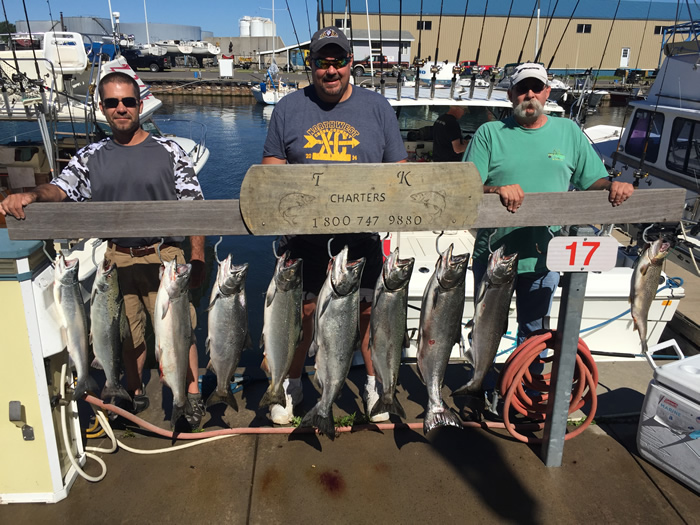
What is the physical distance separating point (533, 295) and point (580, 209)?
859 millimetres

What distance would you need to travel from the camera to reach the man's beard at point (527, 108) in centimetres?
300

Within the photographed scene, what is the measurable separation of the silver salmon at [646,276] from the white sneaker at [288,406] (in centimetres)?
233

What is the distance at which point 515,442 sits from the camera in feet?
10.7

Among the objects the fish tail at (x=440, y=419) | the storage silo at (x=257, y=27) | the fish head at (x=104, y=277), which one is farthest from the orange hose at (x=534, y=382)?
the storage silo at (x=257, y=27)

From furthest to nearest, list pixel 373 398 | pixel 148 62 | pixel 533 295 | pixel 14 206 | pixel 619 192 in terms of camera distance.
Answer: pixel 148 62 → pixel 373 398 → pixel 533 295 → pixel 619 192 → pixel 14 206

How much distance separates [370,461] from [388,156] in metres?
1.88

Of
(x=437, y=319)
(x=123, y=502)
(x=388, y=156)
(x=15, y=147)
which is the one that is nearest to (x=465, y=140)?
(x=388, y=156)

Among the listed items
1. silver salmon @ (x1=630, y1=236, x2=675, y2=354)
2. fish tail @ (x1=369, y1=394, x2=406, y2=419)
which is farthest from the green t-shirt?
fish tail @ (x1=369, y1=394, x2=406, y2=419)

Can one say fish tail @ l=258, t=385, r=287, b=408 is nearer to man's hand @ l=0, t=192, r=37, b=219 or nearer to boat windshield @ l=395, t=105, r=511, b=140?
man's hand @ l=0, t=192, r=37, b=219

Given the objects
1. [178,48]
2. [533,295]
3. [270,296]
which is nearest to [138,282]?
[270,296]

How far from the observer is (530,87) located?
9.87 ft

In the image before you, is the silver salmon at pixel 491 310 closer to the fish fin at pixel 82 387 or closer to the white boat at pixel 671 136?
the fish fin at pixel 82 387

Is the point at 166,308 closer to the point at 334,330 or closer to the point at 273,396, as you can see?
the point at 273,396

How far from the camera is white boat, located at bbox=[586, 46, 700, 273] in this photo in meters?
8.05
